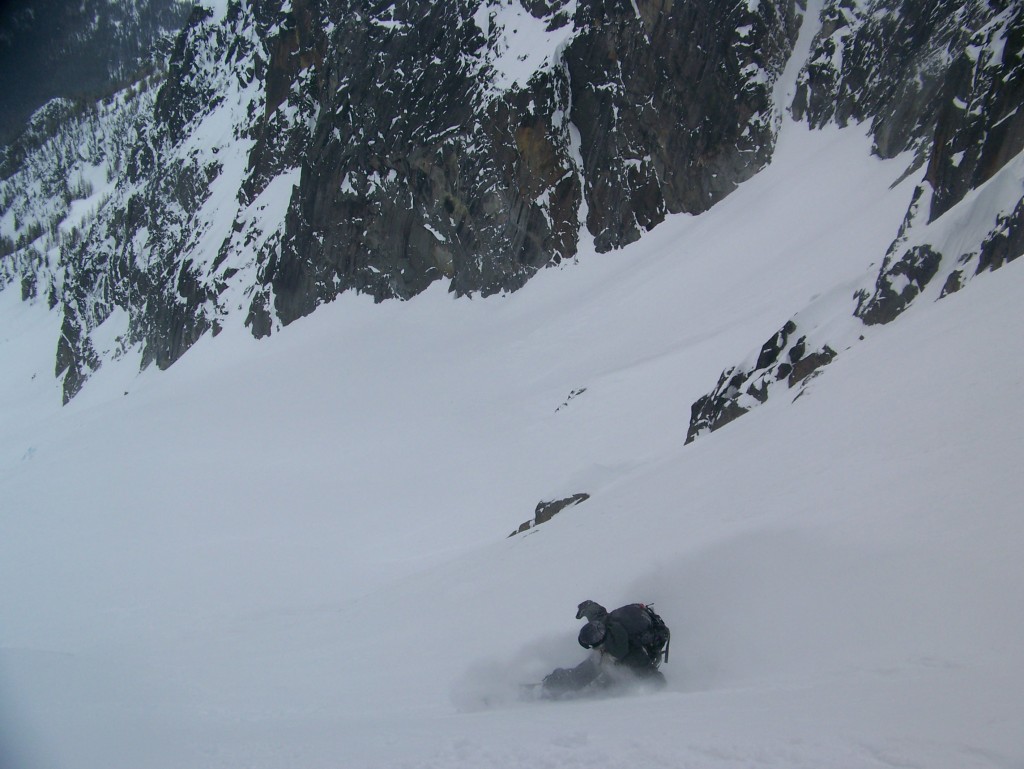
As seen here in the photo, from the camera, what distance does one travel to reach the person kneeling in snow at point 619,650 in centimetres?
592

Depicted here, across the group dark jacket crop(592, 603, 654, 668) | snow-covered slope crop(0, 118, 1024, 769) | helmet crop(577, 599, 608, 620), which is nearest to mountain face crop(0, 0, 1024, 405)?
snow-covered slope crop(0, 118, 1024, 769)

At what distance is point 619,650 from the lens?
586 cm

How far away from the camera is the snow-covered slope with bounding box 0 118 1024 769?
452 centimetres

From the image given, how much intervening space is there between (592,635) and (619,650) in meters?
0.24

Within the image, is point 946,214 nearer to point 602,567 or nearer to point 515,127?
point 602,567

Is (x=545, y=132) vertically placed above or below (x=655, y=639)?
above

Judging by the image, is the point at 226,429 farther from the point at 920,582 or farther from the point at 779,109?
the point at 920,582

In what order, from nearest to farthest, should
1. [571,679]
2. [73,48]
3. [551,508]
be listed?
[571,679], [551,508], [73,48]

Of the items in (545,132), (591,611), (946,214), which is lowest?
(591,611)

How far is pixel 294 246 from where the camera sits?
42594 mm

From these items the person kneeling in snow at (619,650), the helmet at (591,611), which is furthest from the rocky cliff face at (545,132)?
the person kneeling in snow at (619,650)

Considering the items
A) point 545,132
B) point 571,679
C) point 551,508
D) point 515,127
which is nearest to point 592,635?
point 571,679

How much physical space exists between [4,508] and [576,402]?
20513 mm

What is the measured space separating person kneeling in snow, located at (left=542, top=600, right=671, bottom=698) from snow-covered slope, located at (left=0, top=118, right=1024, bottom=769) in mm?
255
